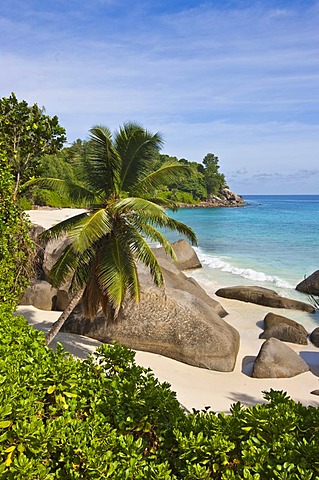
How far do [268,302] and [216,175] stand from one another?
95.8 m

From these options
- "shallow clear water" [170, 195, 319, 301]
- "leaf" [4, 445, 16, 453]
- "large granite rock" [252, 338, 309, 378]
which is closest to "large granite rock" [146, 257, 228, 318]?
"large granite rock" [252, 338, 309, 378]

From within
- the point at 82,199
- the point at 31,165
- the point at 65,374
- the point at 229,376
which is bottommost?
the point at 229,376

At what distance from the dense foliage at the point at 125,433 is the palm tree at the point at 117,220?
17.4 ft

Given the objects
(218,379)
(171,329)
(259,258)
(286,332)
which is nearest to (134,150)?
(171,329)

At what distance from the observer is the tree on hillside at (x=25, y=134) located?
41.3 ft

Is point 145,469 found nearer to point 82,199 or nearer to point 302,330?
point 82,199

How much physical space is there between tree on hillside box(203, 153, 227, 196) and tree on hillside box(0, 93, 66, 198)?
3980 inches

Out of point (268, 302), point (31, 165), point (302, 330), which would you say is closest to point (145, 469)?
point (31, 165)

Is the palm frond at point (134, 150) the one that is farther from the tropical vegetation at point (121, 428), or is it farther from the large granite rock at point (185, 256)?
the large granite rock at point (185, 256)

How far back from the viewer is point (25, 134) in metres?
12.9

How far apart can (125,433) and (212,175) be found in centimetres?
11038

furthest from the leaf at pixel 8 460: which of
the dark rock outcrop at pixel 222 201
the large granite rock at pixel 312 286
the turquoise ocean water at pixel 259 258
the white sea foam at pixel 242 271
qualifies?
the dark rock outcrop at pixel 222 201

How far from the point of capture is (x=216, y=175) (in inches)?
4469

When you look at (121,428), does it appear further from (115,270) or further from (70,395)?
(115,270)
